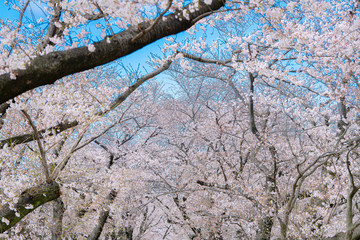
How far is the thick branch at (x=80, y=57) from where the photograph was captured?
6.84 feet

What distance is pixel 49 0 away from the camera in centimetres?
449

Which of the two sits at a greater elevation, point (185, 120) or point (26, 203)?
point (26, 203)

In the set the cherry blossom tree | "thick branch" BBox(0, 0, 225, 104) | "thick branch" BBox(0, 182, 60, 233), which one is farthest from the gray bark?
"thick branch" BBox(0, 0, 225, 104)

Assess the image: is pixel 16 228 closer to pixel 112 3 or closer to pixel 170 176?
pixel 112 3

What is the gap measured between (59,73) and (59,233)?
25.8ft

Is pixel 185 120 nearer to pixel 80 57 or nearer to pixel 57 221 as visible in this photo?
pixel 57 221

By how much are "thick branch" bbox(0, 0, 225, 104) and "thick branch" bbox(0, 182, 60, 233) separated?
84.2 inches

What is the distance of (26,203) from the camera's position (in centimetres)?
377

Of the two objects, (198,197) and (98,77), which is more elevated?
(98,77)

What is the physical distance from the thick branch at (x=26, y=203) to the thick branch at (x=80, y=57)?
84.2 inches

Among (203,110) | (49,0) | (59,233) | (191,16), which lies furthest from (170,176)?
(191,16)

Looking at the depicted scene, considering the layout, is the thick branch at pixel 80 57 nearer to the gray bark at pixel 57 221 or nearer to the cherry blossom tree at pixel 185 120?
the cherry blossom tree at pixel 185 120

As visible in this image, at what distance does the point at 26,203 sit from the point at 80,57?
2.67 m

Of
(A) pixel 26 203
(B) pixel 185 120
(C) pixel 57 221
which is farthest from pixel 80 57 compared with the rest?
(B) pixel 185 120
